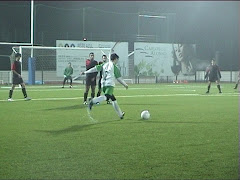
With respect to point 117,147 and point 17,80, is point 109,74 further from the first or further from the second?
point 17,80

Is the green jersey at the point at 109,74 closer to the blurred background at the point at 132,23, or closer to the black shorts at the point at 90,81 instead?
the black shorts at the point at 90,81

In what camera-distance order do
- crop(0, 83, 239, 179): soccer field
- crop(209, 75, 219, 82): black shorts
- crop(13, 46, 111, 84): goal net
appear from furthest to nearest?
crop(13, 46, 111, 84): goal net
crop(209, 75, 219, 82): black shorts
crop(0, 83, 239, 179): soccer field

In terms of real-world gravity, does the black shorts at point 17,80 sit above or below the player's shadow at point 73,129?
above

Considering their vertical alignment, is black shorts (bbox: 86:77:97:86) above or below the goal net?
below

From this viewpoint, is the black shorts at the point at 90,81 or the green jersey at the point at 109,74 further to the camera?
the black shorts at the point at 90,81

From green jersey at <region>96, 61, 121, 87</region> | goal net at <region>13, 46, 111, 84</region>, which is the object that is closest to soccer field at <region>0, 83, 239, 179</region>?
green jersey at <region>96, 61, 121, 87</region>

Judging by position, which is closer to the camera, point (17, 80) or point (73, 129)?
point (73, 129)

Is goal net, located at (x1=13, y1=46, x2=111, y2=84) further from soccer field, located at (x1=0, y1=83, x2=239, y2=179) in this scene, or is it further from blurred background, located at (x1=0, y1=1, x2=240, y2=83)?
soccer field, located at (x1=0, y1=83, x2=239, y2=179)

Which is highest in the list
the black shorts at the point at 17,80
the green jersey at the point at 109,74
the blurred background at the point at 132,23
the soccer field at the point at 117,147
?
the blurred background at the point at 132,23

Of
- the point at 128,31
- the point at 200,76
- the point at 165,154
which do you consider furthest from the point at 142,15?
the point at 165,154

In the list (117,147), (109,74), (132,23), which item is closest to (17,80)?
(109,74)

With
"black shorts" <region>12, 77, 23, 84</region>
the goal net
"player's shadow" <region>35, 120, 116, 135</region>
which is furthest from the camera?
the goal net

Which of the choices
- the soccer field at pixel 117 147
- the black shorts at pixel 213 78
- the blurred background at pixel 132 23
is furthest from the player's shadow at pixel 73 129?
the blurred background at pixel 132 23

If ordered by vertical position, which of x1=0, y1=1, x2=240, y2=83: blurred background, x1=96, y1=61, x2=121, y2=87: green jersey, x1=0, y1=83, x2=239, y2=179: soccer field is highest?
x1=0, y1=1, x2=240, y2=83: blurred background
